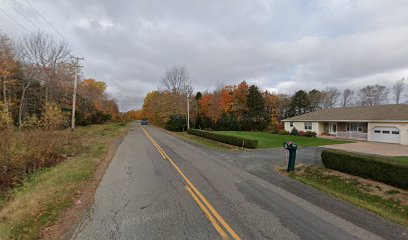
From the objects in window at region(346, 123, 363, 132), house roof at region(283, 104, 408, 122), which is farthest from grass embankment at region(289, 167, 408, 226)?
window at region(346, 123, 363, 132)

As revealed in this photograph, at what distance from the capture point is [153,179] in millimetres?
7645

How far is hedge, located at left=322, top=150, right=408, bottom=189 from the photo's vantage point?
748 cm

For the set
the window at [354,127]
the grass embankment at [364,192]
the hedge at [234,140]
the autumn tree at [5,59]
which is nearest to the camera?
the grass embankment at [364,192]

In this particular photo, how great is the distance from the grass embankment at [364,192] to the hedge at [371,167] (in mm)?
292

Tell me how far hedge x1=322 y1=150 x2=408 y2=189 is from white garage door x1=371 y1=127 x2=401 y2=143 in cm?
1750

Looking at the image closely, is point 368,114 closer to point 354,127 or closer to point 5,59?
point 354,127

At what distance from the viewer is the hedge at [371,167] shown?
7.48 metres

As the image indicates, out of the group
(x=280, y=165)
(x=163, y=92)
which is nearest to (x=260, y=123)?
(x=163, y=92)

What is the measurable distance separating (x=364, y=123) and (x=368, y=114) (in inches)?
48.7

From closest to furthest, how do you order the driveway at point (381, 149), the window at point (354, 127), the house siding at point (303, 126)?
the driveway at point (381, 149) → the window at point (354, 127) → the house siding at point (303, 126)

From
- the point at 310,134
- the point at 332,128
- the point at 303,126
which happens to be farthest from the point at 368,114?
the point at 303,126

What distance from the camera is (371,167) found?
8.34 m

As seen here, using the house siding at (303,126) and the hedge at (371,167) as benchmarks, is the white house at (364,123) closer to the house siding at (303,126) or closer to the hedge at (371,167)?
the house siding at (303,126)

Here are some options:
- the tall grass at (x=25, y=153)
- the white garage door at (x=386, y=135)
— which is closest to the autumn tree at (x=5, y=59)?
the tall grass at (x=25, y=153)
